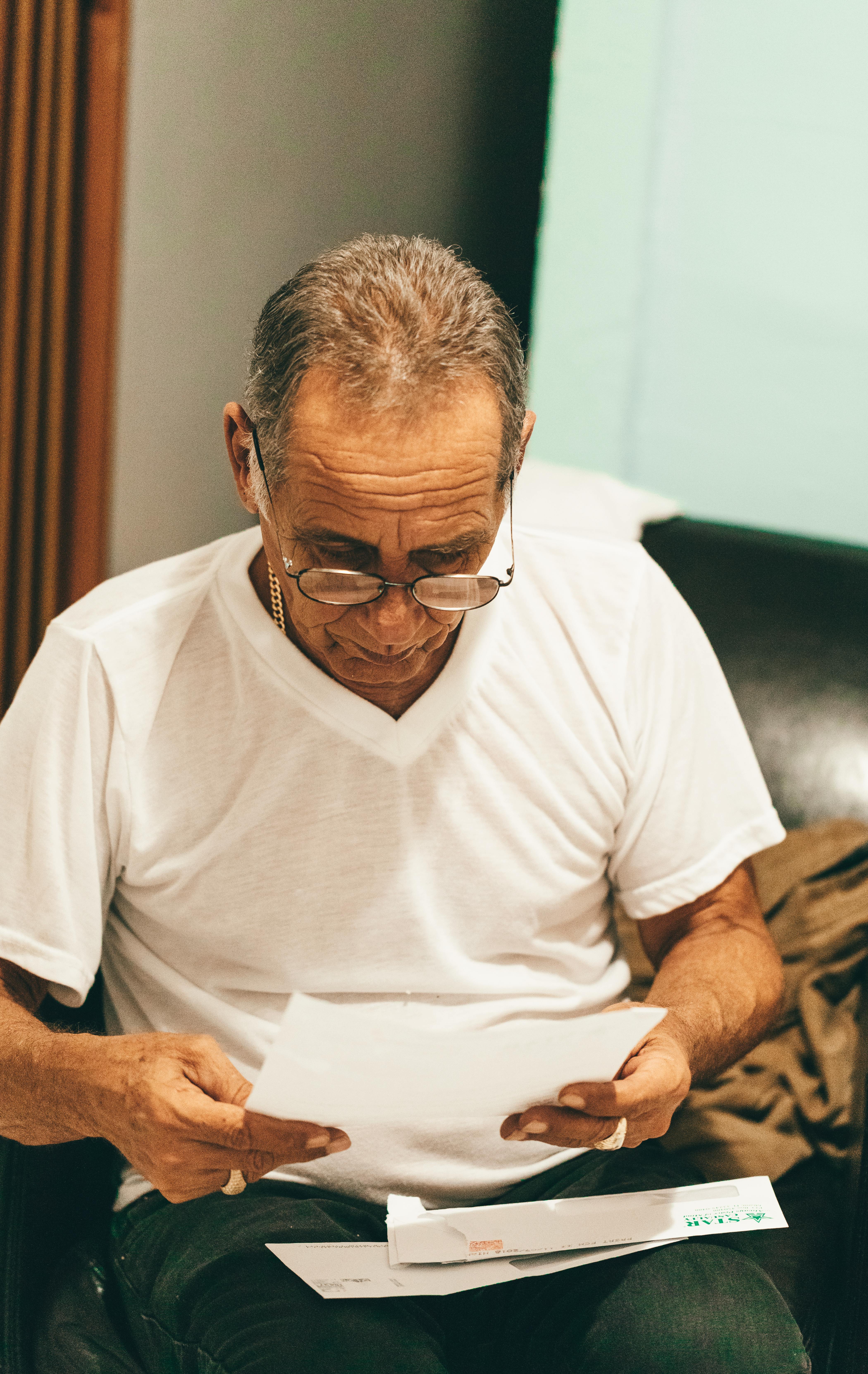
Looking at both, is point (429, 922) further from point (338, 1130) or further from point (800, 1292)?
point (800, 1292)

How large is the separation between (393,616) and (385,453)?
0.48 feet

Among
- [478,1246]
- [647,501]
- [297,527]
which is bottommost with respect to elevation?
[478,1246]

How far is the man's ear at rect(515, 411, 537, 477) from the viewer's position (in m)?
1.13

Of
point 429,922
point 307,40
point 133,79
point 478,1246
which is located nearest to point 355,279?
point 429,922

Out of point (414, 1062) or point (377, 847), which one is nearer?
point (414, 1062)

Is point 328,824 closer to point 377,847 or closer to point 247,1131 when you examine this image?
point 377,847

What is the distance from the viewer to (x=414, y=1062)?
0.84 metres

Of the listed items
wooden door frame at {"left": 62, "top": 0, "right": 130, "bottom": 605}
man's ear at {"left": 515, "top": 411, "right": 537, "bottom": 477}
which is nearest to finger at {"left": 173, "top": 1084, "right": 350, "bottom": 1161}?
man's ear at {"left": 515, "top": 411, "right": 537, "bottom": 477}

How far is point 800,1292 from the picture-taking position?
4.11ft

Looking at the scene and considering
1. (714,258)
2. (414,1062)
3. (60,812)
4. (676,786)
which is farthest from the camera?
(714,258)

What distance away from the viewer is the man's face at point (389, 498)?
998mm

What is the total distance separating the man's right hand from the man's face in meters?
0.40

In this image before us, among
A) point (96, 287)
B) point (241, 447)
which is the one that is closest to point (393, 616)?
point (241, 447)

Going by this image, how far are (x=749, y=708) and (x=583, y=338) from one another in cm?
111
